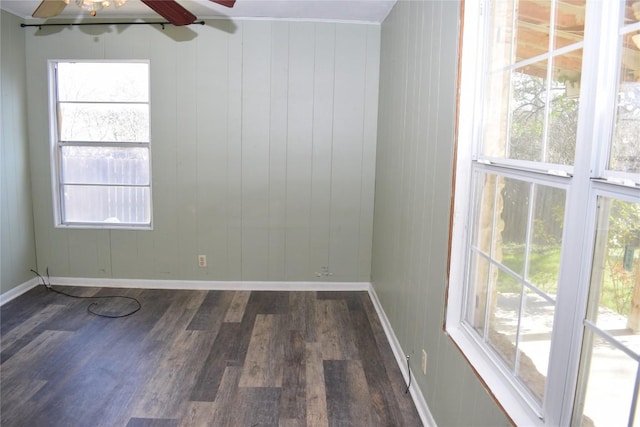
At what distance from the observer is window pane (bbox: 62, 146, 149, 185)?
4.16m

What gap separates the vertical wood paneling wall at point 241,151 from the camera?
4.00m

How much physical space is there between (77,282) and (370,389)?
3203mm

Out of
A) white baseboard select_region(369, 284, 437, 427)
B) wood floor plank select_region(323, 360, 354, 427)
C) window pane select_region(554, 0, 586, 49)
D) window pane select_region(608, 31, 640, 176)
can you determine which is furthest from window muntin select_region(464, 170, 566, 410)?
wood floor plank select_region(323, 360, 354, 427)

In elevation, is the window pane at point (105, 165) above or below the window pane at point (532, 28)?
below

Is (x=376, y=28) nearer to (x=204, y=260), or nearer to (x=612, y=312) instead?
(x=204, y=260)

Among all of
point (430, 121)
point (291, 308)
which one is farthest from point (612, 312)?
point (291, 308)

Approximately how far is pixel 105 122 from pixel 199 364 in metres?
2.57

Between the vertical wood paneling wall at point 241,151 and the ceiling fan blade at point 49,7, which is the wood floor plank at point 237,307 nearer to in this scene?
the vertical wood paneling wall at point 241,151

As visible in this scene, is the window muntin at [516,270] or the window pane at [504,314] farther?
the window pane at [504,314]

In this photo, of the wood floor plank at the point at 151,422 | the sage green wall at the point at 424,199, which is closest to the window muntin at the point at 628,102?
the sage green wall at the point at 424,199

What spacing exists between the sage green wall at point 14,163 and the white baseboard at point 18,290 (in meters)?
0.03

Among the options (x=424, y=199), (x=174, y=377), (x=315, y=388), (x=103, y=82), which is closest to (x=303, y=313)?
(x=315, y=388)

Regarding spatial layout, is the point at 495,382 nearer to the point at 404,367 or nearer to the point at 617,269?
the point at 617,269

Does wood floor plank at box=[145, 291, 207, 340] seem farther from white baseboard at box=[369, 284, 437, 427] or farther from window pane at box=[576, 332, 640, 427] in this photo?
window pane at box=[576, 332, 640, 427]
